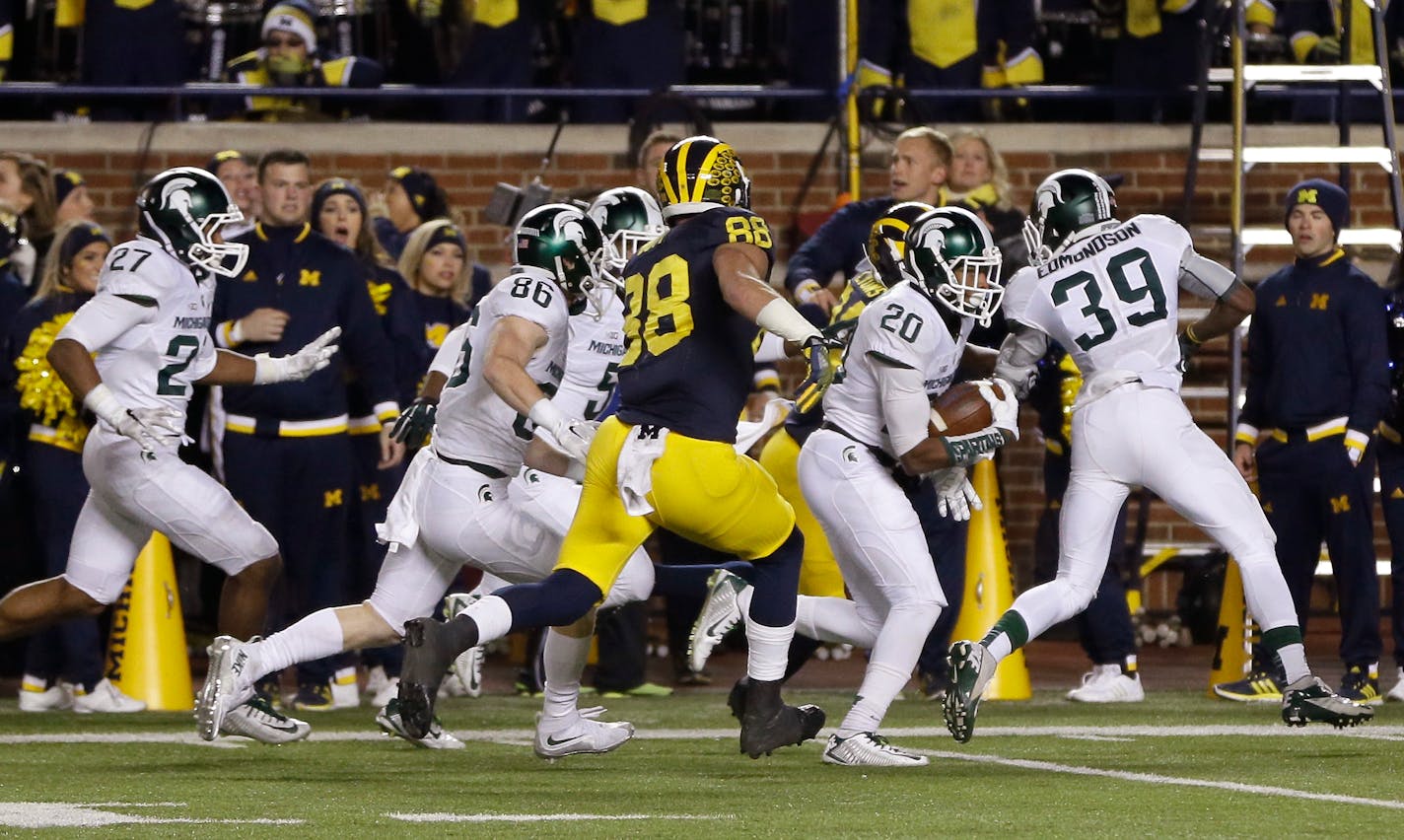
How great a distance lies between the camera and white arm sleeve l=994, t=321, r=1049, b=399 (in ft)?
26.2

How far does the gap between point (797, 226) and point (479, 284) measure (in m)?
2.13

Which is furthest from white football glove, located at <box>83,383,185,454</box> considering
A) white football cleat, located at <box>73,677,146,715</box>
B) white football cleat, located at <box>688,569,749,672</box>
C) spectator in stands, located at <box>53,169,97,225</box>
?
spectator in stands, located at <box>53,169,97,225</box>

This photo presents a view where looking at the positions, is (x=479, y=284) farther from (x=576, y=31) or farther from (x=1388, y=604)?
(x=1388, y=604)

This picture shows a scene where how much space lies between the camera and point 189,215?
838 centimetres

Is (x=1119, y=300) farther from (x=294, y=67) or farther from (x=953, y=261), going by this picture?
(x=294, y=67)

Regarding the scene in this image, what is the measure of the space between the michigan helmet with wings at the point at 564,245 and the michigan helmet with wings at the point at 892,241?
93cm

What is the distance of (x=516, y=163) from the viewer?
41.2 feet

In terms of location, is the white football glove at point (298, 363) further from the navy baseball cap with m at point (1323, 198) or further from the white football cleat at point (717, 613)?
the navy baseball cap with m at point (1323, 198)

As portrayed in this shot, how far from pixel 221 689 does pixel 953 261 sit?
8.23 ft

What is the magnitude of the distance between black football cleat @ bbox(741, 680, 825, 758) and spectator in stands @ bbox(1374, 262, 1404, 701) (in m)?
3.33

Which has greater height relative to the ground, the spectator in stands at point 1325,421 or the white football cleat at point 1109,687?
the spectator in stands at point 1325,421

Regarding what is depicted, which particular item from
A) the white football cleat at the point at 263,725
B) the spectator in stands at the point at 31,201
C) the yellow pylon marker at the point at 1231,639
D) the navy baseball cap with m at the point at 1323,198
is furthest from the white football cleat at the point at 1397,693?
A: the spectator in stands at the point at 31,201

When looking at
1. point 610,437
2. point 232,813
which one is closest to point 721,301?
point 610,437

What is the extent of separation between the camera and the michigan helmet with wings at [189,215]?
8.38 meters
